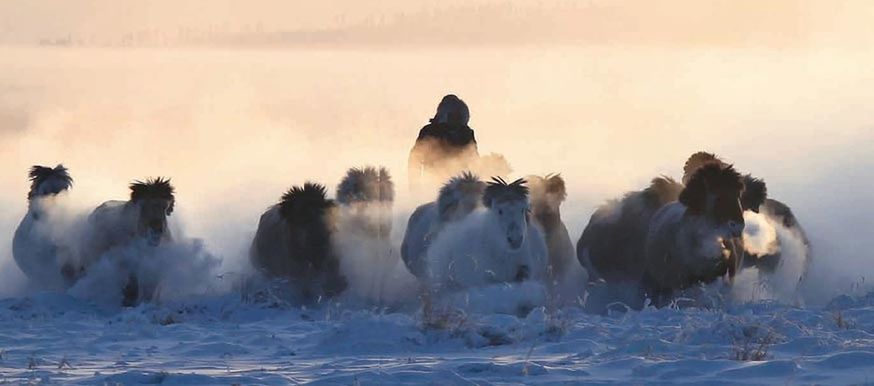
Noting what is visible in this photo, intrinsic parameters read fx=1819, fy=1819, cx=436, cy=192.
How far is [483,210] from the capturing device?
2138cm

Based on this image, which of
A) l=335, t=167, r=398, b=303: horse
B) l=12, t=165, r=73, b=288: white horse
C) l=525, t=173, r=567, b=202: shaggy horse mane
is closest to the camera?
l=335, t=167, r=398, b=303: horse

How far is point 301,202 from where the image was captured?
22.5m

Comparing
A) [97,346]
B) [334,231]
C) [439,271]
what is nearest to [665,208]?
[439,271]

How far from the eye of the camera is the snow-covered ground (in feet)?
43.2

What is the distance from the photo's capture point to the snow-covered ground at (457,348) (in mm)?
13164

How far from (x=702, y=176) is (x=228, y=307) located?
217 inches

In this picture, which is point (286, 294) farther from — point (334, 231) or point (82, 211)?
point (82, 211)

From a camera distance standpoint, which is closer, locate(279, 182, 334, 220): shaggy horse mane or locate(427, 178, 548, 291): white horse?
locate(427, 178, 548, 291): white horse

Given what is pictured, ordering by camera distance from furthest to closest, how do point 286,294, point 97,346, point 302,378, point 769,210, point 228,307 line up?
point 769,210 → point 286,294 → point 228,307 → point 97,346 → point 302,378

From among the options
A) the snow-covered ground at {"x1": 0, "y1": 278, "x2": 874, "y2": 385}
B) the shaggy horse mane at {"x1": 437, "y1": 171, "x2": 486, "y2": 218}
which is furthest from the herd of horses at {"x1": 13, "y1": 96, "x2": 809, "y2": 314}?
the snow-covered ground at {"x1": 0, "y1": 278, "x2": 874, "y2": 385}

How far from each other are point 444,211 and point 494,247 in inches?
61.6

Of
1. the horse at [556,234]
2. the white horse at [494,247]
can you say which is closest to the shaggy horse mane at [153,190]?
the white horse at [494,247]

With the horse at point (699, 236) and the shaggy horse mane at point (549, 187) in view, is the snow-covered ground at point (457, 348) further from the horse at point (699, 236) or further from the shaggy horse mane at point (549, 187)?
the shaggy horse mane at point (549, 187)

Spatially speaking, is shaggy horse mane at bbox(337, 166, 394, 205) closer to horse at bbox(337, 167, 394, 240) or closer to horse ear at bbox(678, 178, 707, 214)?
horse at bbox(337, 167, 394, 240)
